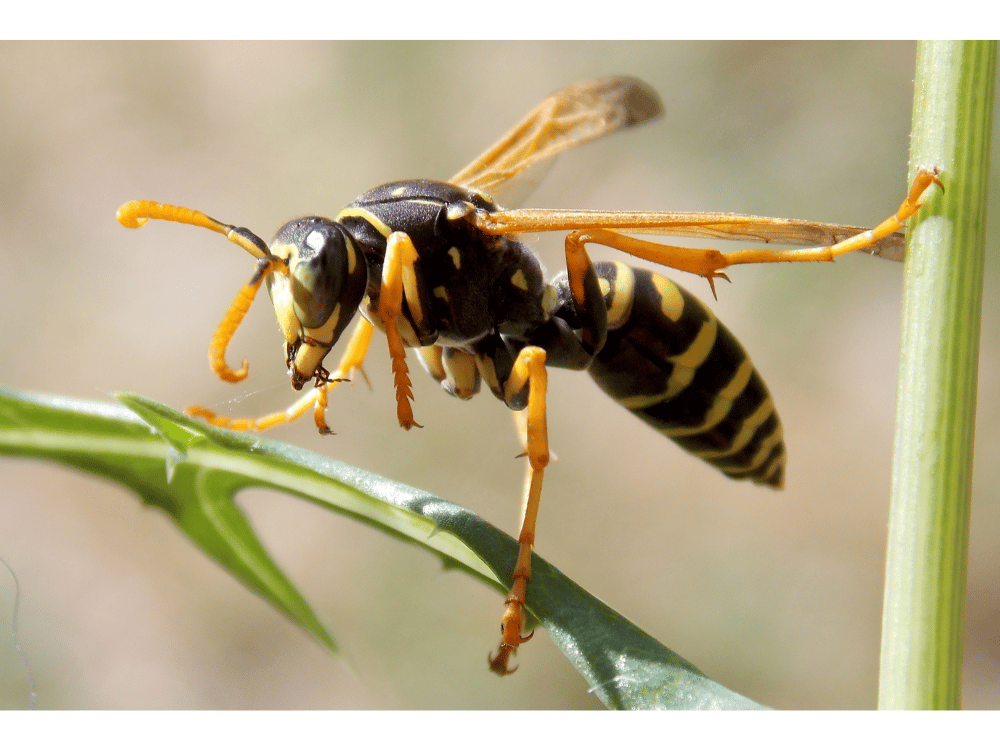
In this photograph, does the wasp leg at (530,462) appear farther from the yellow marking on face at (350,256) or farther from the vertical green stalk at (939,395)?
the vertical green stalk at (939,395)

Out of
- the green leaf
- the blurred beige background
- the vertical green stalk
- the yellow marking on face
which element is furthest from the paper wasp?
the blurred beige background

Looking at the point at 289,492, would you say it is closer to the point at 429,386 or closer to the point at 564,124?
the point at 564,124

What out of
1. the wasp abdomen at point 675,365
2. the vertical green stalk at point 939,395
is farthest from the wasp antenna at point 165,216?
the vertical green stalk at point 939,395

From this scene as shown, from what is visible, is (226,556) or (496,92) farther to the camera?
(496,92)

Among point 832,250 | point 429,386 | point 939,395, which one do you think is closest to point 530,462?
point 832,250

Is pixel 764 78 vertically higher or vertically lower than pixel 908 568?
higher
